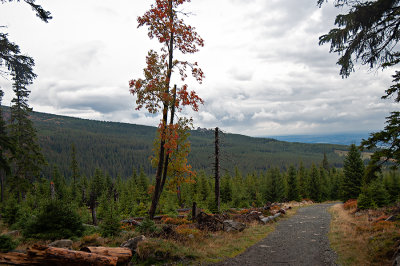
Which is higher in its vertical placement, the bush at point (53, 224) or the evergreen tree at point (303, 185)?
the bush at point (53, 224)

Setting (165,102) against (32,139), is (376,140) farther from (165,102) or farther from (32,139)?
(32,139)

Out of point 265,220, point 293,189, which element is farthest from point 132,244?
point 293,189

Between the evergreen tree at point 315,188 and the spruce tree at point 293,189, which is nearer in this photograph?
the spruce tree at point 293,189

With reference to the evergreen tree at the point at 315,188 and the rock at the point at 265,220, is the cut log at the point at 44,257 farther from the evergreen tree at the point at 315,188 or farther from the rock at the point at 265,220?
the evergreen tree at the point at 315,188

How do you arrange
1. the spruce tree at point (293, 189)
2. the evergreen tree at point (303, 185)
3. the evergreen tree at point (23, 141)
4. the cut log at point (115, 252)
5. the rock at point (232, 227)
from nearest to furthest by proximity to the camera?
the cut log at point (115, 252) → the rock at point (232, 227) → the evergreen tree at point (23, 141) → the spruce tree at point (293, 189) → the evergreen tree at point (303, 185)

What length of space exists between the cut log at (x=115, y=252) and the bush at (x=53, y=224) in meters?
4.00

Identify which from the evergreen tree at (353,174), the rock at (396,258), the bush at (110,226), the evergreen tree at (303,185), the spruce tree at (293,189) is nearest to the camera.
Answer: the rock at (396,258)

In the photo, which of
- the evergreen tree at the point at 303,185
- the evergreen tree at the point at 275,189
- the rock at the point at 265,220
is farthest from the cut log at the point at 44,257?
the evergreen tree at the point at 303,185

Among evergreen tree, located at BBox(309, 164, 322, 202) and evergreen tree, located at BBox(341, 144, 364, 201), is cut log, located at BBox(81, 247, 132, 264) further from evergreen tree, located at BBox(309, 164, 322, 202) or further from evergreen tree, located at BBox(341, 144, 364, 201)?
evergreen tree, located at BBox(309, 164, 322, 202)

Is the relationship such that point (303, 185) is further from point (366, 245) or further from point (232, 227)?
point (366, 245)

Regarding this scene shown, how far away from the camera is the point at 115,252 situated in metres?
7.65

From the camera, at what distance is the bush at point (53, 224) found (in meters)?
10.2

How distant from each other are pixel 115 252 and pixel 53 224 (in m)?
4.69

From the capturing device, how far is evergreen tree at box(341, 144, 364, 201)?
3488 centimetres
